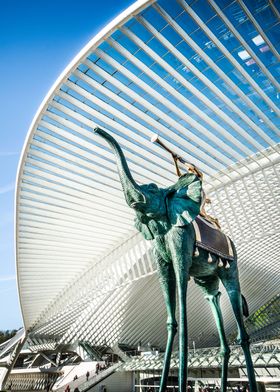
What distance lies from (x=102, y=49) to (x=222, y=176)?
13494mm

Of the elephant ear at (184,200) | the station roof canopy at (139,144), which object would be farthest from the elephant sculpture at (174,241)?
the station roof canopy at (139,144)

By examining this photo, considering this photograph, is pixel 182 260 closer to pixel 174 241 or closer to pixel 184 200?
pixel 174 241

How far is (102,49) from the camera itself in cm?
1312

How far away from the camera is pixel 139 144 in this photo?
1873cm

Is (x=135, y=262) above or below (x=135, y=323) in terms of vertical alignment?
above

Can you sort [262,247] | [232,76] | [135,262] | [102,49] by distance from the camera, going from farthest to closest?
[262,247] < [135,262] < [232,76] < [102,49]

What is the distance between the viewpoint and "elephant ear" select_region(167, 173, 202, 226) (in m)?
5.75

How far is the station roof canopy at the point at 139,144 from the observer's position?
502 inches

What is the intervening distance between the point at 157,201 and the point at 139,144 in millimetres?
13275

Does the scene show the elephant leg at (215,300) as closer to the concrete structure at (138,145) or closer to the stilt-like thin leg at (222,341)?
the stilt-like thin leg at (222,341)

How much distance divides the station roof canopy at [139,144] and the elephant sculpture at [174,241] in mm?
8277

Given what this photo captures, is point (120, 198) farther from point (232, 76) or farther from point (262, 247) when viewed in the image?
point (262, 247)

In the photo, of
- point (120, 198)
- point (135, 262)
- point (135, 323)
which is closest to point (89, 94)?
point (120, 198)

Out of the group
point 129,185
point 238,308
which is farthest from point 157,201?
point 238,308
